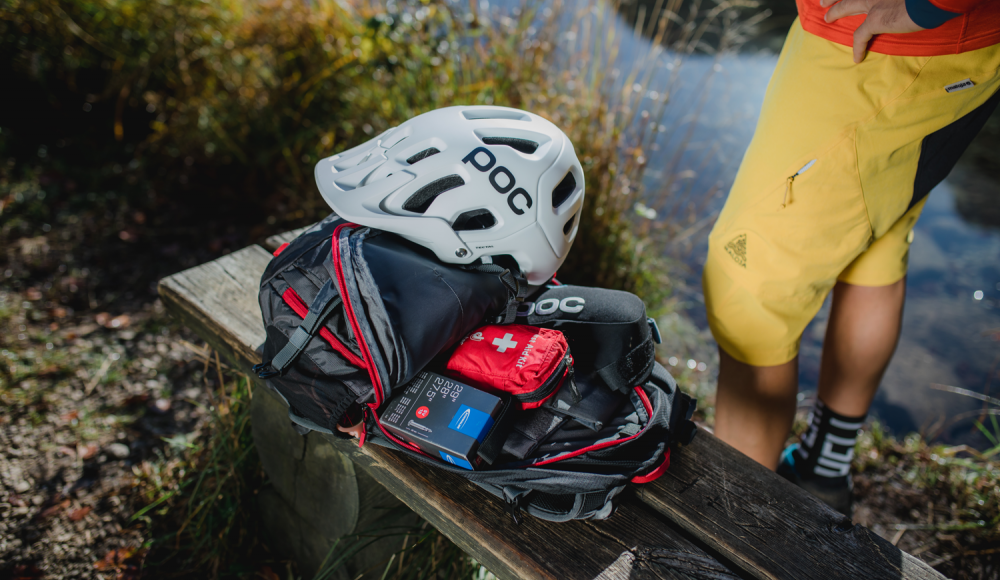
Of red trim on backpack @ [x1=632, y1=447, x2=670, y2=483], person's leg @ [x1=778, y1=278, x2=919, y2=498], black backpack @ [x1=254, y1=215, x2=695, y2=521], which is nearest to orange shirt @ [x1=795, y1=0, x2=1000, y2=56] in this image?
person's leg @ [x1=778, y1=278, x2=919, y2=498]

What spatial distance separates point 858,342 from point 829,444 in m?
0.38

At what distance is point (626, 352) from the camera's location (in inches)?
49.8

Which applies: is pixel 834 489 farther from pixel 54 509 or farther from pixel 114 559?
pixel 54 509

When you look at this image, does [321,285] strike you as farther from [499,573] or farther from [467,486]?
[499,573]

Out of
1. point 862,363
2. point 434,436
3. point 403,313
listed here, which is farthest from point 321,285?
point 862,363

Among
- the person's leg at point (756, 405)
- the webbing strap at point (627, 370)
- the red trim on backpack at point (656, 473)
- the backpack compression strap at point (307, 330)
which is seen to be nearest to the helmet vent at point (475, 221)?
the backpack compression strap at point (307, 330)

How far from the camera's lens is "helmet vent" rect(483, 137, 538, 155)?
140 centimetres

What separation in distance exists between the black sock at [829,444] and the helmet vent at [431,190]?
144 cm

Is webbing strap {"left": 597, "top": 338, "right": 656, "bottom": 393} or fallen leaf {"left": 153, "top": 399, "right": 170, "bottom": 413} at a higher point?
webbing strap {"left": 597, "top": 338, "right": 656, "bottom": 393}

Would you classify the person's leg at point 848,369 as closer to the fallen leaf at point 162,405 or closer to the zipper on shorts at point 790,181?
the zipper on shorts at point 790,181

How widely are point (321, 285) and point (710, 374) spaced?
2.42 m

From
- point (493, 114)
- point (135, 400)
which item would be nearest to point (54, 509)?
point (135, 400)

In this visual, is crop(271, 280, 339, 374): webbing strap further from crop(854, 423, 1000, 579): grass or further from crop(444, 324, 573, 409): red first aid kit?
crop(854, 423, 1000, 579): grass

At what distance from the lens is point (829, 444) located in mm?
1755
